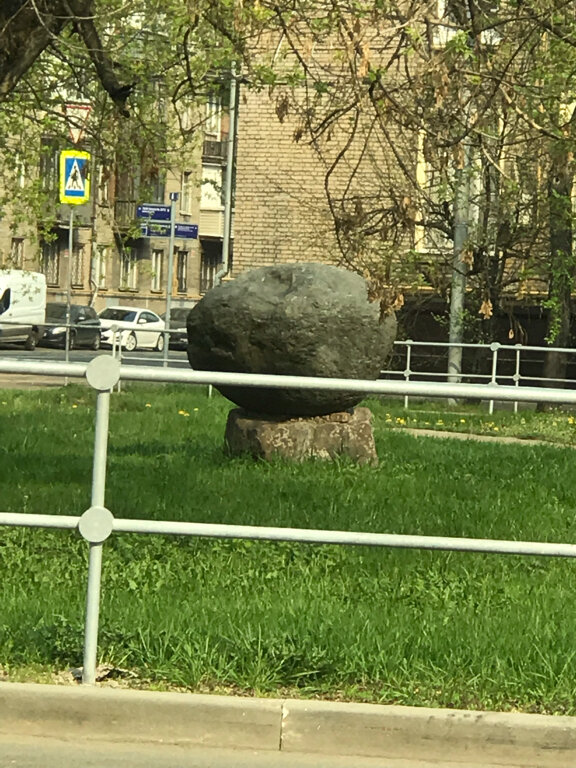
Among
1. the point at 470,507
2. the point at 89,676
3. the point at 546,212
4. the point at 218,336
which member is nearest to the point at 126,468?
the point at 218,336

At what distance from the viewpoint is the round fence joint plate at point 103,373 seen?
A: 18.3 ft

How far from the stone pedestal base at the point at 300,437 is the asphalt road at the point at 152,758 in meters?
8.02

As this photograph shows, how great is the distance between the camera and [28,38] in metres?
10.4

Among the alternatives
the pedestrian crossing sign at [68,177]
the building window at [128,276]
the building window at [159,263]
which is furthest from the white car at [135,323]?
the pedestrian crossing sign at [68,177]

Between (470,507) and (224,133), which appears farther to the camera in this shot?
(224,133)

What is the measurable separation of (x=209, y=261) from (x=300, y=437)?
61.0 meters

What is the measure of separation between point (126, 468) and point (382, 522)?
139 inches

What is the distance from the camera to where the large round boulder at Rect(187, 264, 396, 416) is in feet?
43.6

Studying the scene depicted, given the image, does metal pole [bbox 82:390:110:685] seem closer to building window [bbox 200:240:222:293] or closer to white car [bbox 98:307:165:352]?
white car [bbox 98:307:165:352]

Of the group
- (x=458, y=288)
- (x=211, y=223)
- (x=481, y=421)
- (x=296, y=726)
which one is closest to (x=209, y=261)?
(x=211, y=223)

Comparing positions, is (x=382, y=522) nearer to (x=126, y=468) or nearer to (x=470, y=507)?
(x=470, y=507)

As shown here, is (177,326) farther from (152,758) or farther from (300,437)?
(152,758)

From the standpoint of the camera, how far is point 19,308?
159 ft

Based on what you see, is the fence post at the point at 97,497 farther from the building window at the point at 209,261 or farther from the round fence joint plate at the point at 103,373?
the building window at the point at 209,261
